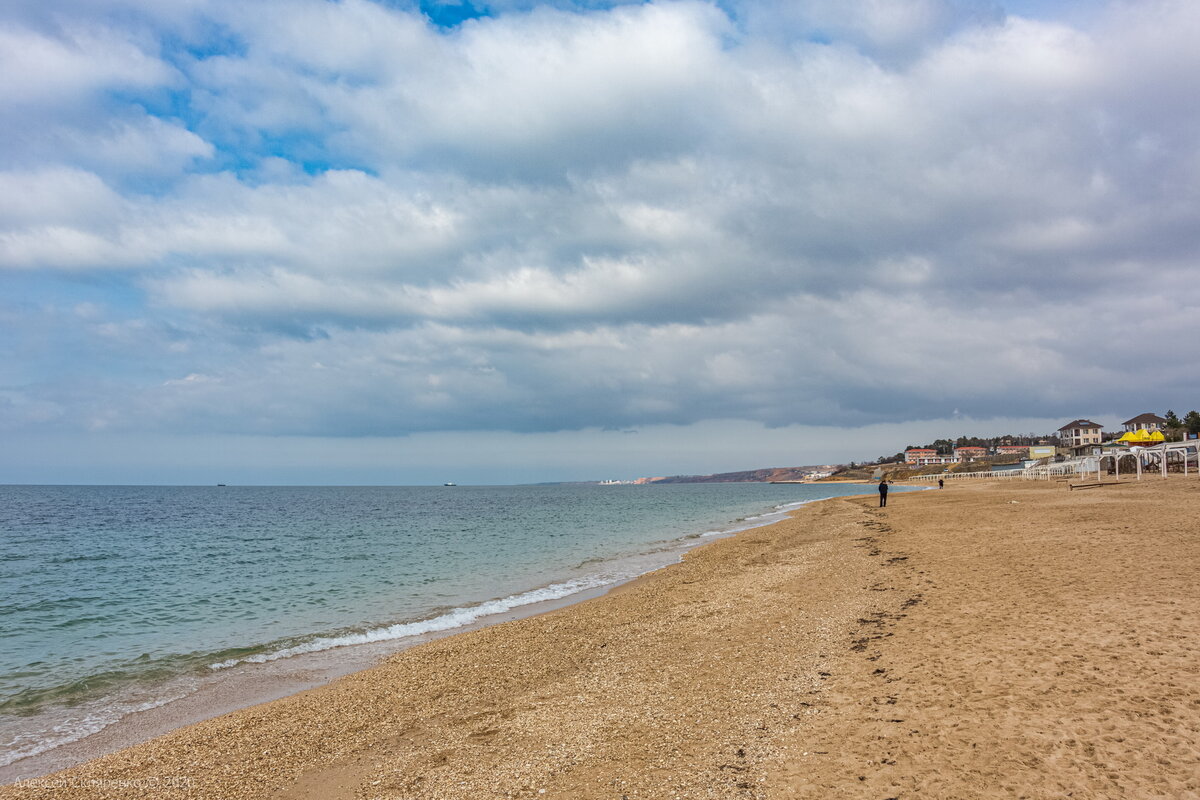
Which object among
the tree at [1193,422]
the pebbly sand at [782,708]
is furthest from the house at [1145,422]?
the pebbly sand at [782,708]

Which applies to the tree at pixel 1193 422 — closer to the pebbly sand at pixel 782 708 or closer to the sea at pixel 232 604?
the sea at pixel 232 604

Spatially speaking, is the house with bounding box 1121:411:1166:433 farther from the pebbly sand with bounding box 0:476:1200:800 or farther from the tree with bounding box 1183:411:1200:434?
the pebbly sand with bounding box 0:476:1200:800

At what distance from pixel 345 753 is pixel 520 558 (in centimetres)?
2275

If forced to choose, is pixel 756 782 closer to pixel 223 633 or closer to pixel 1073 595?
pixel 1073 595

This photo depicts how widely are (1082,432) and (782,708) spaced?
183688mm

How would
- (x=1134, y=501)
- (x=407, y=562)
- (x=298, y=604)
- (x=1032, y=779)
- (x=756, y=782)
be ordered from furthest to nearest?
(x=407, y=562), (x=1134, y=501), (x=298, y=604), (x=756, y=782), (x=1032, y=779)

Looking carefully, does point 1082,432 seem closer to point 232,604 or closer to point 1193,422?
point 1193,422

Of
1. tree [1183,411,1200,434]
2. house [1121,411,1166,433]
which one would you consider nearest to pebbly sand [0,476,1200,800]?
tree [1183,411,1200,434]

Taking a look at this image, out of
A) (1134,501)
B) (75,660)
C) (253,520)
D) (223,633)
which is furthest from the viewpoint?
(253,520)

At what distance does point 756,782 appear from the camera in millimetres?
6023

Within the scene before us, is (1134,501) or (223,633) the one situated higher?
(1134,501)

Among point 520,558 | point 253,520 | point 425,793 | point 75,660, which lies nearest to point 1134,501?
point 520,558

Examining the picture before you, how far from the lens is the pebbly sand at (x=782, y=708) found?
598 cm

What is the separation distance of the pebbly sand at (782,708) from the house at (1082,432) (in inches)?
6618
